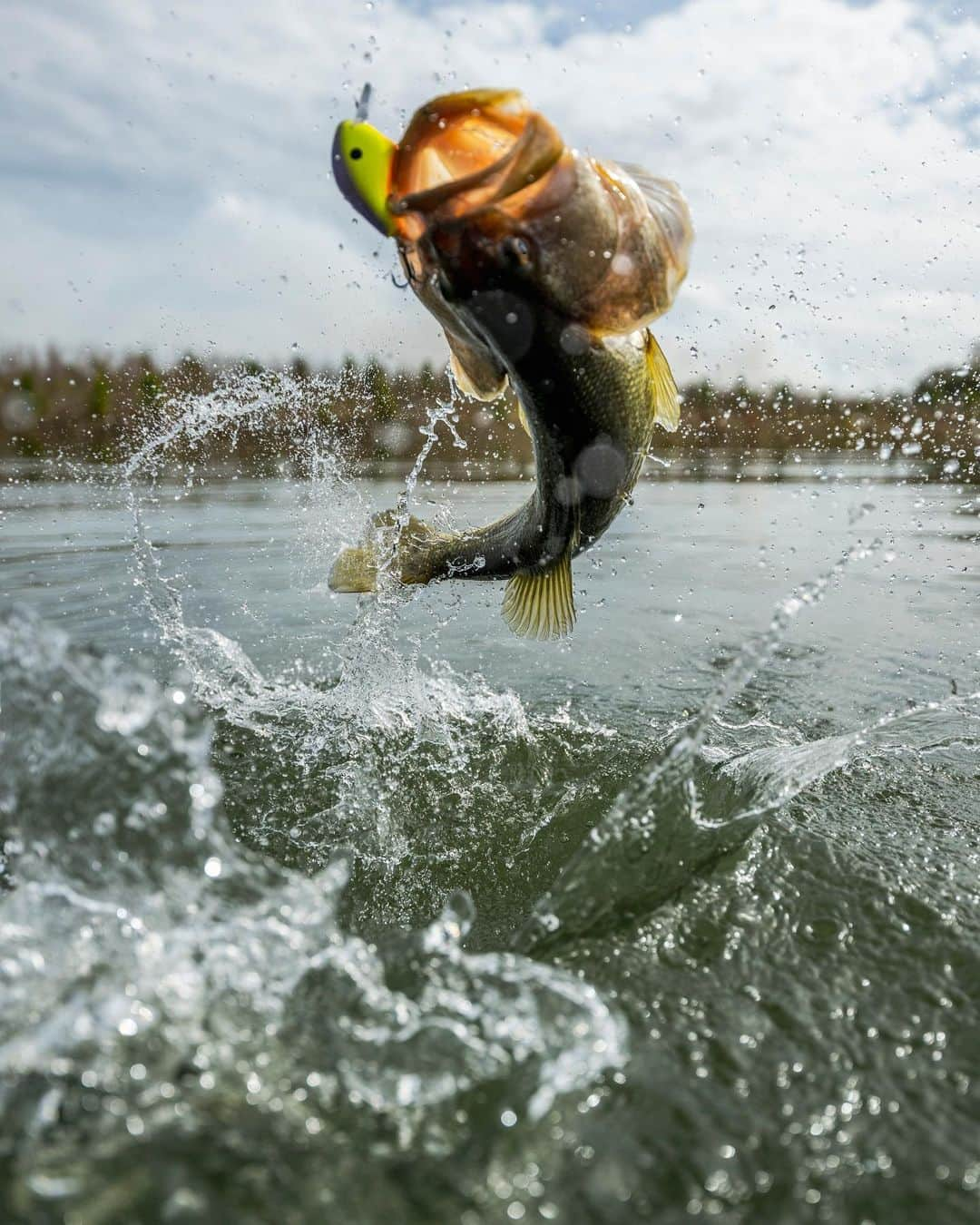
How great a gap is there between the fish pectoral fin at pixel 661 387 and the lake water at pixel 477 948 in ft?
2.19

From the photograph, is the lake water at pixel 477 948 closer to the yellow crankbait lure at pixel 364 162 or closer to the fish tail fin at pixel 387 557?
the fish tail fin at pixel 387 557

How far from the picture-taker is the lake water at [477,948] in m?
1.49

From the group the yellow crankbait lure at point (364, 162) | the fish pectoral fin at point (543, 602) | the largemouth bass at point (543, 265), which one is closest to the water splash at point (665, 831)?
the fish pectoral fin at point (543, 602)

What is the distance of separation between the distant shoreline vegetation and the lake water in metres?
1.38

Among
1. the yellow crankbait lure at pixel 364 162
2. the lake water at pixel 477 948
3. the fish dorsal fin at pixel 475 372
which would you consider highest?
the yellow crankbait lure at pixel 364 162

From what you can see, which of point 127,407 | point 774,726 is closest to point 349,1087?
point 774,726

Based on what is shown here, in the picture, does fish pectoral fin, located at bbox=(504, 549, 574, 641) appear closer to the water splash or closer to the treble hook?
the water splash

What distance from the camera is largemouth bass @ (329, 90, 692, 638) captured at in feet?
5.91

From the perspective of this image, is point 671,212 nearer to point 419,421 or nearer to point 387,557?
point 387,557

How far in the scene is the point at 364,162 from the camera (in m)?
1.81

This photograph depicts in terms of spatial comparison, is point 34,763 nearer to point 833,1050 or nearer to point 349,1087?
point 349,1087

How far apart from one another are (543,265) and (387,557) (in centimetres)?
164

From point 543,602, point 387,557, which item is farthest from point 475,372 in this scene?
point 387,557

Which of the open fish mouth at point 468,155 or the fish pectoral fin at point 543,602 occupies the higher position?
the open fish mouth at point 468,155
